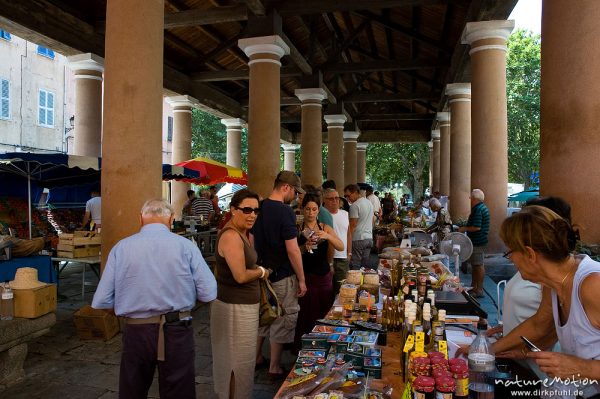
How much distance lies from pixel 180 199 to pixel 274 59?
24.0 ft

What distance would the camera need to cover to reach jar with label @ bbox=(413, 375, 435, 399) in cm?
175

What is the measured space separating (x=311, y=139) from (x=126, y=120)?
355 inches

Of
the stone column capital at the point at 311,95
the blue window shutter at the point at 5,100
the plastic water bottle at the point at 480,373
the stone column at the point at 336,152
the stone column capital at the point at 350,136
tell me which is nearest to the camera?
the plastic water bottle at the point at 480,373

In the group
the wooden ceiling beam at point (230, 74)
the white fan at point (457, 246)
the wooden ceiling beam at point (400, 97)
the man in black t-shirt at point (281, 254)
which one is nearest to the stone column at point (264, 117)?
the wooden ceiling beam at point (230, 74)

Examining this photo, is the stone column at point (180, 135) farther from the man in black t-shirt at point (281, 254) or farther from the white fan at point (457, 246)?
the man in black t-shirt at point (281, 254)

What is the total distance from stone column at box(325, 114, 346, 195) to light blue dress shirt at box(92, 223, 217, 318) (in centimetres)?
1369

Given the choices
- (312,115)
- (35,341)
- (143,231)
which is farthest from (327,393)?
(312,115)

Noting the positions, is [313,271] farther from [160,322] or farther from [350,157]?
[350,157]

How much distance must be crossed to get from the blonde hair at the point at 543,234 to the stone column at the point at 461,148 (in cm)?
1071

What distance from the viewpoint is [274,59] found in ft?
31.7

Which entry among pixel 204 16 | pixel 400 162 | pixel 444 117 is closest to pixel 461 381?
pixel 204 16

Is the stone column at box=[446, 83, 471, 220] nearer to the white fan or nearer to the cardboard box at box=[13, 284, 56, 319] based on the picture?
the white fan

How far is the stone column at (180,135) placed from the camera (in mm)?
14594

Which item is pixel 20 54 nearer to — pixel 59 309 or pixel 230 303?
pixel 59 309
